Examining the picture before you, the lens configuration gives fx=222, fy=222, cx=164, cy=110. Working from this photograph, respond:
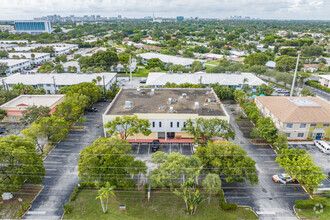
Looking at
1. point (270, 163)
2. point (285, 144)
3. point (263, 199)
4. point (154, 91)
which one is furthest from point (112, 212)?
point (154, 91)

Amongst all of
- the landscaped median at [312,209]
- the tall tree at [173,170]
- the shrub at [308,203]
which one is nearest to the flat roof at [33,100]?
the tall tree at [173,170]

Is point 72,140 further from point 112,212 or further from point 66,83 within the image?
point 66,83

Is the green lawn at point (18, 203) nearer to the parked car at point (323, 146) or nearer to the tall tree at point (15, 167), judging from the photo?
the tall tree at point (15, 167)

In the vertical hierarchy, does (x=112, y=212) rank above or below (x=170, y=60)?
below

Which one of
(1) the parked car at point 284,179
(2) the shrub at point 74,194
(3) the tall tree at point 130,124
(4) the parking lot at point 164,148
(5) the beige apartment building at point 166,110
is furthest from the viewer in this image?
(5) the beige apartment building at point 166,110

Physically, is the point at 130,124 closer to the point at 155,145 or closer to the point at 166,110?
the point at 155,145

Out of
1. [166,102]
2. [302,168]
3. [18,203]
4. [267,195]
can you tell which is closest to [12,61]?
[166,102]
